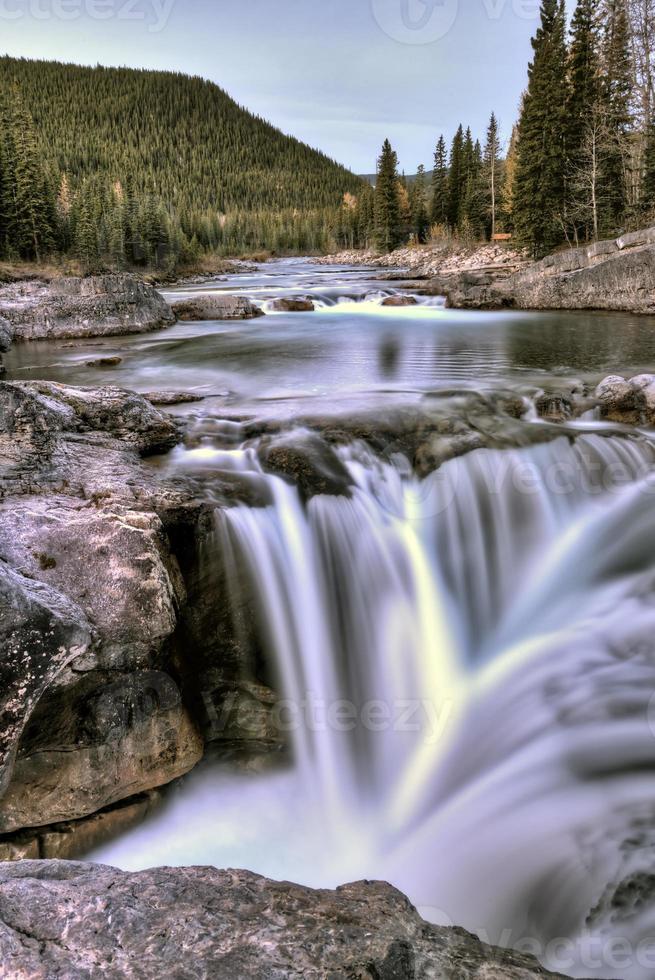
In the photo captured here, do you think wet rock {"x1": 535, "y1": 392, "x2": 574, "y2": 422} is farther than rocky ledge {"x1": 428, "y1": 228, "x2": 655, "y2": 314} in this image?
No

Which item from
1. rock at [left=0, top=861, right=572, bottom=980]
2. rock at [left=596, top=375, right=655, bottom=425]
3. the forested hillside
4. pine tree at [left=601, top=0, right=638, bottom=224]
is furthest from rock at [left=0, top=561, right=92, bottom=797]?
the forested hillside

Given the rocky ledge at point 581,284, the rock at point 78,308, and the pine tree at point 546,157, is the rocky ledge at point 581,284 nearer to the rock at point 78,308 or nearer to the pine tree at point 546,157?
the rock at point 78,308

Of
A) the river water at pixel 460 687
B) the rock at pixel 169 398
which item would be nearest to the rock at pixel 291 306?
the rock at pixel 169 398

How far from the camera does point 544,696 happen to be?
413 centimetres

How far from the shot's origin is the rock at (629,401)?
707cm

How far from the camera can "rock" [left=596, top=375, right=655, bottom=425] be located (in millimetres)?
7074

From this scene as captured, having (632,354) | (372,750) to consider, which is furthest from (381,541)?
(632,354)

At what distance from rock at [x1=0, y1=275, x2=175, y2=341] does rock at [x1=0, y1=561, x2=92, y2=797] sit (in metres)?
16.3

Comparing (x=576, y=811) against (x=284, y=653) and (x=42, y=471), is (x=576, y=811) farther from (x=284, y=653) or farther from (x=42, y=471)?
(x=42, y=471)

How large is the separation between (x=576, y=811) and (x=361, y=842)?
1.27 meters

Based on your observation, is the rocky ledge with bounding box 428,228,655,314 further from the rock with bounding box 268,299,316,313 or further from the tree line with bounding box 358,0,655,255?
the tree line with bounding box 358,0,655,255

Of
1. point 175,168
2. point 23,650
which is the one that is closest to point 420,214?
point 23,650

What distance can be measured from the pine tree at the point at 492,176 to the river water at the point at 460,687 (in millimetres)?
52965

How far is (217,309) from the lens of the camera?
20219 mm
